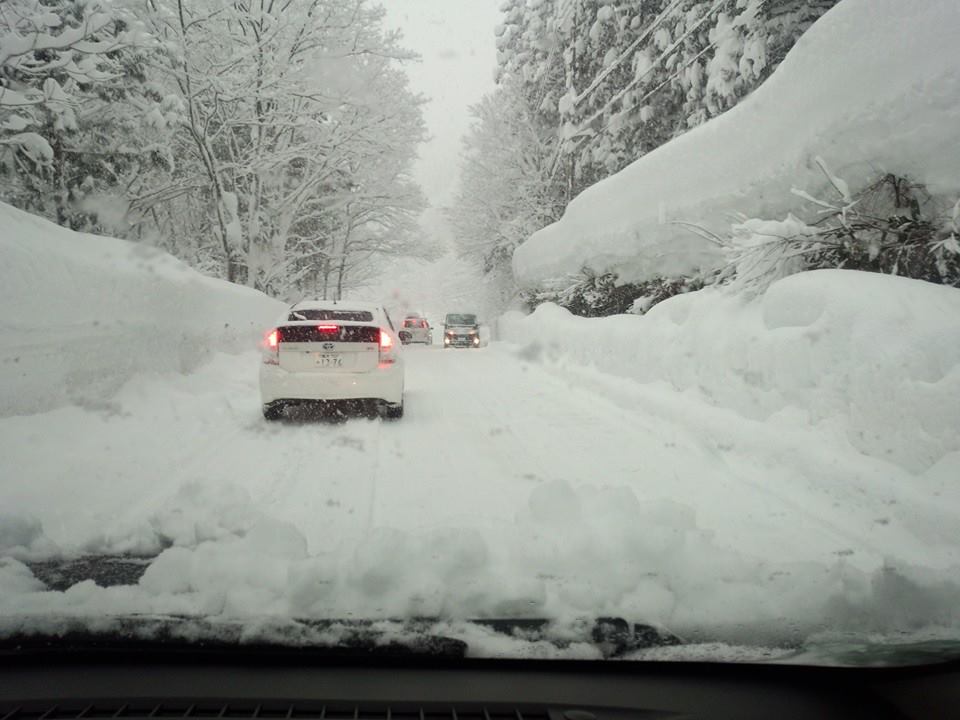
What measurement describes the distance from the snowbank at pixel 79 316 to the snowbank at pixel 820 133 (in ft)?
25.6

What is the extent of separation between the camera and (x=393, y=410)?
9328 mm

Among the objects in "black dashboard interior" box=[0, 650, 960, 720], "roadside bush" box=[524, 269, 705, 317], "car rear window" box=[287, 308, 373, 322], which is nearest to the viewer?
"black dashboard interior" box=[0, 650, 960, 720]

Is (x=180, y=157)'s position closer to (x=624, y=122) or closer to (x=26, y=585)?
(x=624, y=122)

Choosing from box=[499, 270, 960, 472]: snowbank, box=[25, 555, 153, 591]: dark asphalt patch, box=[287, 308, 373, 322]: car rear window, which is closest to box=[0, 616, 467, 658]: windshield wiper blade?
box=[25, 555, 153, 591]: dark asphalt patch

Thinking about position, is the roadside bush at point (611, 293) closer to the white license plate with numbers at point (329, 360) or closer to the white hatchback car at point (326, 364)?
the white hatchback car at point (326, 364)

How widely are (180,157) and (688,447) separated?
19479 millimetres

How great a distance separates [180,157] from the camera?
71.3 feet

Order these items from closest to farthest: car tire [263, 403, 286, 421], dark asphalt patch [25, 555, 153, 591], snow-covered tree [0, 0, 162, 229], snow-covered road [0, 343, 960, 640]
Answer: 1. snow-covered road [0, 343, 960, 640]
2. dark asphalt patch [25, 555, 153, 591]
3. car tire [263, 403, 286, 421]
4. snow-covered tree [0, 0, 162, 229]

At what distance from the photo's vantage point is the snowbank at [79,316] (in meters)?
7.28

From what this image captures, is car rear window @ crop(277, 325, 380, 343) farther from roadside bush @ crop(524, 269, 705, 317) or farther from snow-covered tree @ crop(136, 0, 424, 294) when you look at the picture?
snow-covered tree @ crop(136, 0, 424, 294)

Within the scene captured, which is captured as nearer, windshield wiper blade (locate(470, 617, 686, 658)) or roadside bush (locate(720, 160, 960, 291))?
windshield wiper blade (locate(470, 617, 686, 658))

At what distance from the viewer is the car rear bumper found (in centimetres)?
867

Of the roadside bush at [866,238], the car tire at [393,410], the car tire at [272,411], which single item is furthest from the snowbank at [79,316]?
the roadside bush at [866,238]

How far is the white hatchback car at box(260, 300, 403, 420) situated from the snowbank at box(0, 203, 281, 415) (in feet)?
6.50
